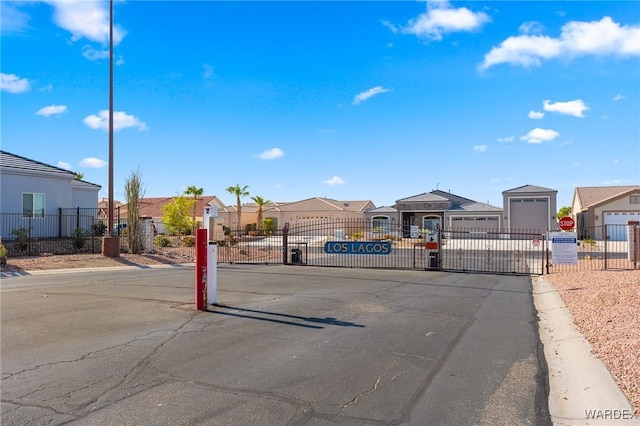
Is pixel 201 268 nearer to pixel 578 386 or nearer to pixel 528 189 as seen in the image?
pixel 578 386

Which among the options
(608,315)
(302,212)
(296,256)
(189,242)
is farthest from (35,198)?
(302,212)

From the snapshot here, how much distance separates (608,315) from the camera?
862 cm

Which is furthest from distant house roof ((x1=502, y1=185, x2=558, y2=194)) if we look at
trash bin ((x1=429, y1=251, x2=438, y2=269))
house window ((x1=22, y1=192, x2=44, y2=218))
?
house window ((x1=22, y1=192, x2=44, y2=218))

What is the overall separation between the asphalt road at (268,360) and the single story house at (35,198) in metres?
15.1

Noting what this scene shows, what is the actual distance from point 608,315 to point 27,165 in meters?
27.3

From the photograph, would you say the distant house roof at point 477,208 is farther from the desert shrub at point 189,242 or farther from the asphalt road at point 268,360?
the asphalt road at point 268,360

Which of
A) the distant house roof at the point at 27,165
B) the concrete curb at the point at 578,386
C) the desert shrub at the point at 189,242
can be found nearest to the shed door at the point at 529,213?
the desert shrub at the point at 189,242

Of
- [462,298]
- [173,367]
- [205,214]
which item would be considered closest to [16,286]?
[205,214]

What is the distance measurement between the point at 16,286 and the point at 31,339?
7452 millimetres

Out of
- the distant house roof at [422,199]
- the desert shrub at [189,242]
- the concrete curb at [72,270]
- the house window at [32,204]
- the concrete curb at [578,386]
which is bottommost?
the concrete curb at [578,386]

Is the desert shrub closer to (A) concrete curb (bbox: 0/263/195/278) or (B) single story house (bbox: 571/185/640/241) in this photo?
(A) concrete curb (bbox: 0/263/195/278)

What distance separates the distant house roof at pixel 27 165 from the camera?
24358 millimetres

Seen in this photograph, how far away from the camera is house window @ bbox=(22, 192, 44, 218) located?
24.8 m

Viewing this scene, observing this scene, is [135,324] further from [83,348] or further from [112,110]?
[112,110]
